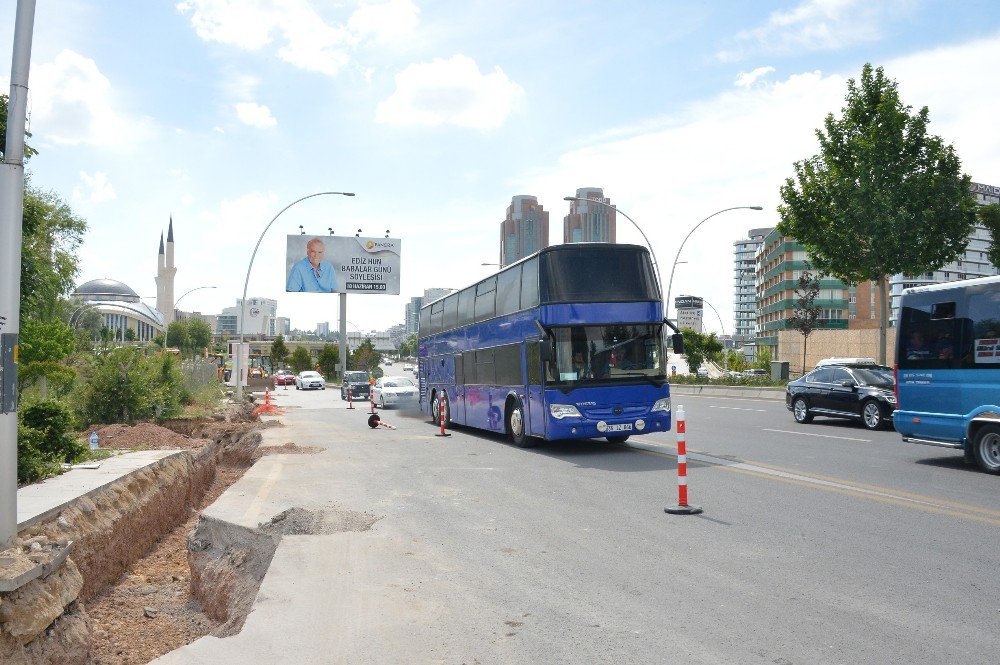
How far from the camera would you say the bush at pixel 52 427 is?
10695 mm

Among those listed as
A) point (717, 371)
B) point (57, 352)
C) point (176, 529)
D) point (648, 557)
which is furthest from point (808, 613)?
point (717, 371)

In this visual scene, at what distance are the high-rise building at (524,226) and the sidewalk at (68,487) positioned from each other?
213 feet

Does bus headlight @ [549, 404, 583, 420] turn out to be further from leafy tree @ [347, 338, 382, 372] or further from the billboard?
leafy tree @ [347, 338, 382, 372]

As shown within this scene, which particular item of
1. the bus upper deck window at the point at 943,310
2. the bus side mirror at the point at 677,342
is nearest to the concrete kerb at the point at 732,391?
the bus side mirror at the point at 677,342

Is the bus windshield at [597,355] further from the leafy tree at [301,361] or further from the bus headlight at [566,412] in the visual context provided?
the leafy tree at [301,361]

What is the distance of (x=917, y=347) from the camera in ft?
41.5

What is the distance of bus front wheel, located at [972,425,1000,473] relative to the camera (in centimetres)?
1123

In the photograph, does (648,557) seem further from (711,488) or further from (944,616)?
(711,488)

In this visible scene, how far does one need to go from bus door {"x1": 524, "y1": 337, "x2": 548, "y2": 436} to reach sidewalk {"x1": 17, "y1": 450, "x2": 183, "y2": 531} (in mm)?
6390

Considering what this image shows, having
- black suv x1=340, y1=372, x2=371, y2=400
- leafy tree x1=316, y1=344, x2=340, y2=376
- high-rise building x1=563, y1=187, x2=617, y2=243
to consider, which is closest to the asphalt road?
black suv x1=340, y1=372, x2=371, y2=400

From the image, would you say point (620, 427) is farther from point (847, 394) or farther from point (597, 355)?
point (847, 394)

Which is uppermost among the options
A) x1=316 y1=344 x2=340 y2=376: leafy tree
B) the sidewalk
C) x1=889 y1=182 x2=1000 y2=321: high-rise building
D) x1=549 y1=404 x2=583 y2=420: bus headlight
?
x1=889 y1=182 x2=1000 y2=321: high-rise building

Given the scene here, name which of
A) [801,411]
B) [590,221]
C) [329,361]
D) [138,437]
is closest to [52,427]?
[138,437]

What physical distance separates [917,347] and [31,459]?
12868 millimetres
